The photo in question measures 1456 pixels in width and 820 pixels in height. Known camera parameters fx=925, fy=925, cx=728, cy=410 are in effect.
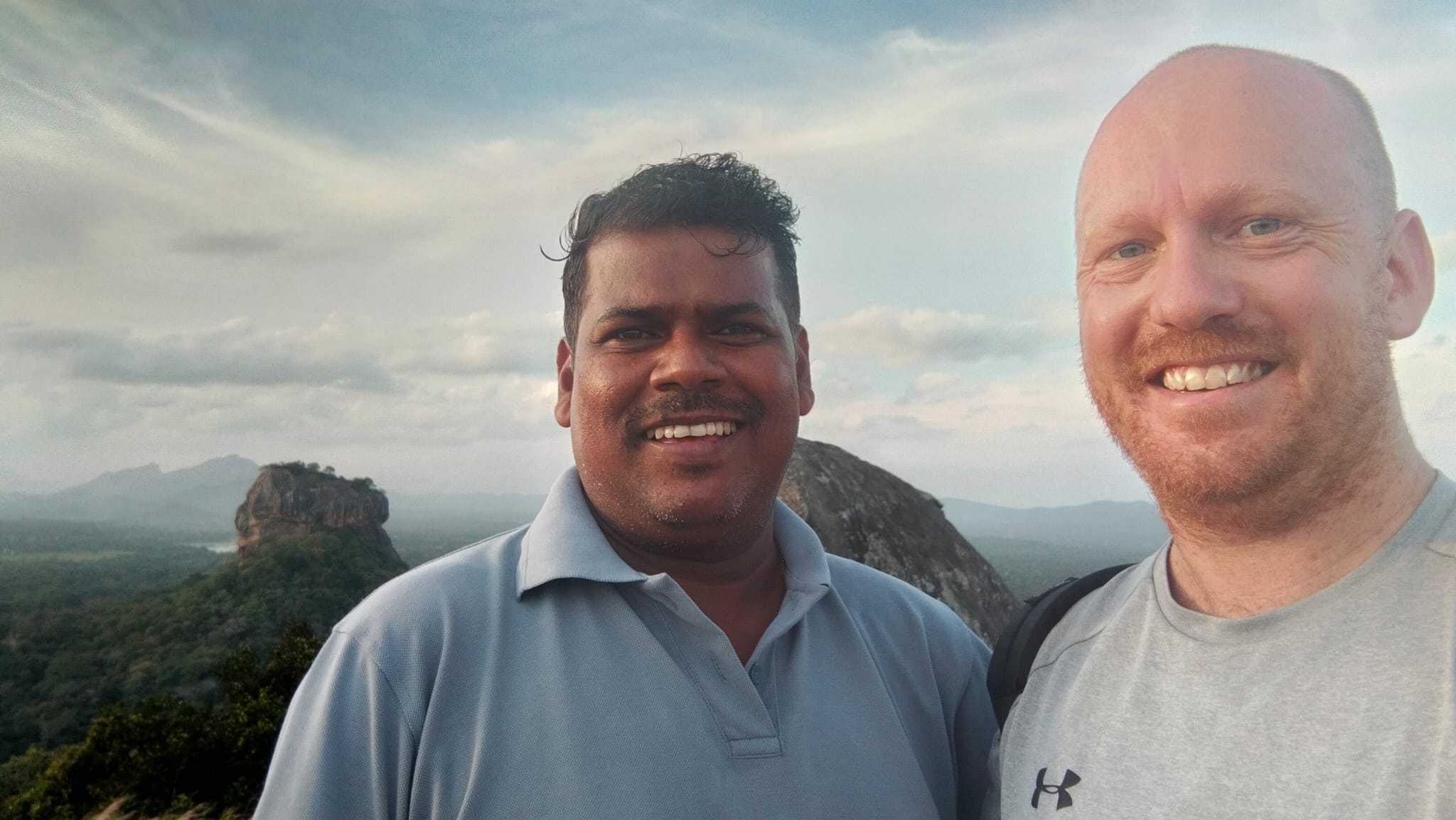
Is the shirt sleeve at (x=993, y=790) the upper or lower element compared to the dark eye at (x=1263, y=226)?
lower

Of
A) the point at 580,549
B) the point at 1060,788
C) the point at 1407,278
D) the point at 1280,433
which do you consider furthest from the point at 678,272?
the point at 1407,278

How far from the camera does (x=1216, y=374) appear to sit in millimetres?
2193

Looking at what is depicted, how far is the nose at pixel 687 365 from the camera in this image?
2965 millimetres

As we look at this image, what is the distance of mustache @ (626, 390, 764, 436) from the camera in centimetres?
299

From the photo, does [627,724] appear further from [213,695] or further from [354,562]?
[354,562]

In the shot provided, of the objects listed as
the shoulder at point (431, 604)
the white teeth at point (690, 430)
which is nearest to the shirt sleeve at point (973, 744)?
the white teeth at point (690, 430)

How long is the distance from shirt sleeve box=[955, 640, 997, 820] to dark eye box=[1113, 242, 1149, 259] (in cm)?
151

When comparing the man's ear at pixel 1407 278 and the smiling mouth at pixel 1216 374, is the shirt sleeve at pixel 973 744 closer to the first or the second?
the smiling mouth at pixel 1216 374

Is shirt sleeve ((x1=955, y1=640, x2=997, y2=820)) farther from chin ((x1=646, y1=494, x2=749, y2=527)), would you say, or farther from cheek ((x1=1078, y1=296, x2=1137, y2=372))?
cheek ((x1=1078, y1=296, x2=1137, y2=372))

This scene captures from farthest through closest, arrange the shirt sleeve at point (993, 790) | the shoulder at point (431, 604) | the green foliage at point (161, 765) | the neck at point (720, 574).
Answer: the green foliage at point (161, 765), the neck at point (720, 574), the shirt sleeve at point (993, 790), the shoulder at point (431, 604)

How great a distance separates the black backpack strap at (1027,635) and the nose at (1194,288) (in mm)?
1064

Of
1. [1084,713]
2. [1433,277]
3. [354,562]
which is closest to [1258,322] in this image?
[1433,277]

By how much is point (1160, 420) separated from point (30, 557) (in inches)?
4517

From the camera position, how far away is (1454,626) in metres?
1.88
